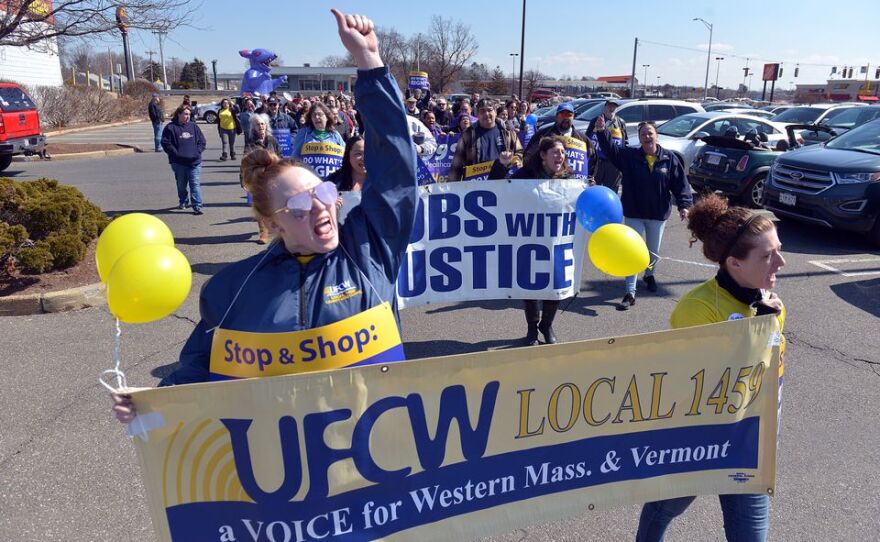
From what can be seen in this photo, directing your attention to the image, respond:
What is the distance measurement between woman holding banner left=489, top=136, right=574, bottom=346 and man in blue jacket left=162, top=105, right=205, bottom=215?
23.1ft

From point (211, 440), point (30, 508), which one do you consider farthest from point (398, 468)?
point (30, 508)

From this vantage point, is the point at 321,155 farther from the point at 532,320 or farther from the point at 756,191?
the point at 756,191

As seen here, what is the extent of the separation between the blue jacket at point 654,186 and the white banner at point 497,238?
61.4 inches

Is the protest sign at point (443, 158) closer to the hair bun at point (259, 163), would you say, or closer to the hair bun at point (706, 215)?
the hair bun at point (706, 215)

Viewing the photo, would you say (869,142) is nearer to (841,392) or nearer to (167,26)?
(841,392)

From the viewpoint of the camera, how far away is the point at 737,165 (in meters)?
11.6

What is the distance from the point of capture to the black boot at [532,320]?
5.36 m

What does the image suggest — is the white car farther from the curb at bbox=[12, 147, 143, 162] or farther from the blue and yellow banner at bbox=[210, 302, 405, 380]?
the curb at bbox=[12, 147, 143, 162]

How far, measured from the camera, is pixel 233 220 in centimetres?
1041

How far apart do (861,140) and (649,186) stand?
6.10 metres

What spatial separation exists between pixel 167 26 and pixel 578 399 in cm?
919

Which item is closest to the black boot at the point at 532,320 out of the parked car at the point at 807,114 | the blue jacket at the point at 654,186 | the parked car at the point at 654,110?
the blue jacket at the point at 654,186

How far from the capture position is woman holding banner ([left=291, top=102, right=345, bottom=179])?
766 cm

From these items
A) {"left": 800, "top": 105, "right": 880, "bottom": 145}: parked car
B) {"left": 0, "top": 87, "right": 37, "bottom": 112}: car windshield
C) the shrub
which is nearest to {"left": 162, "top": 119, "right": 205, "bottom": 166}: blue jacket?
the shrub
